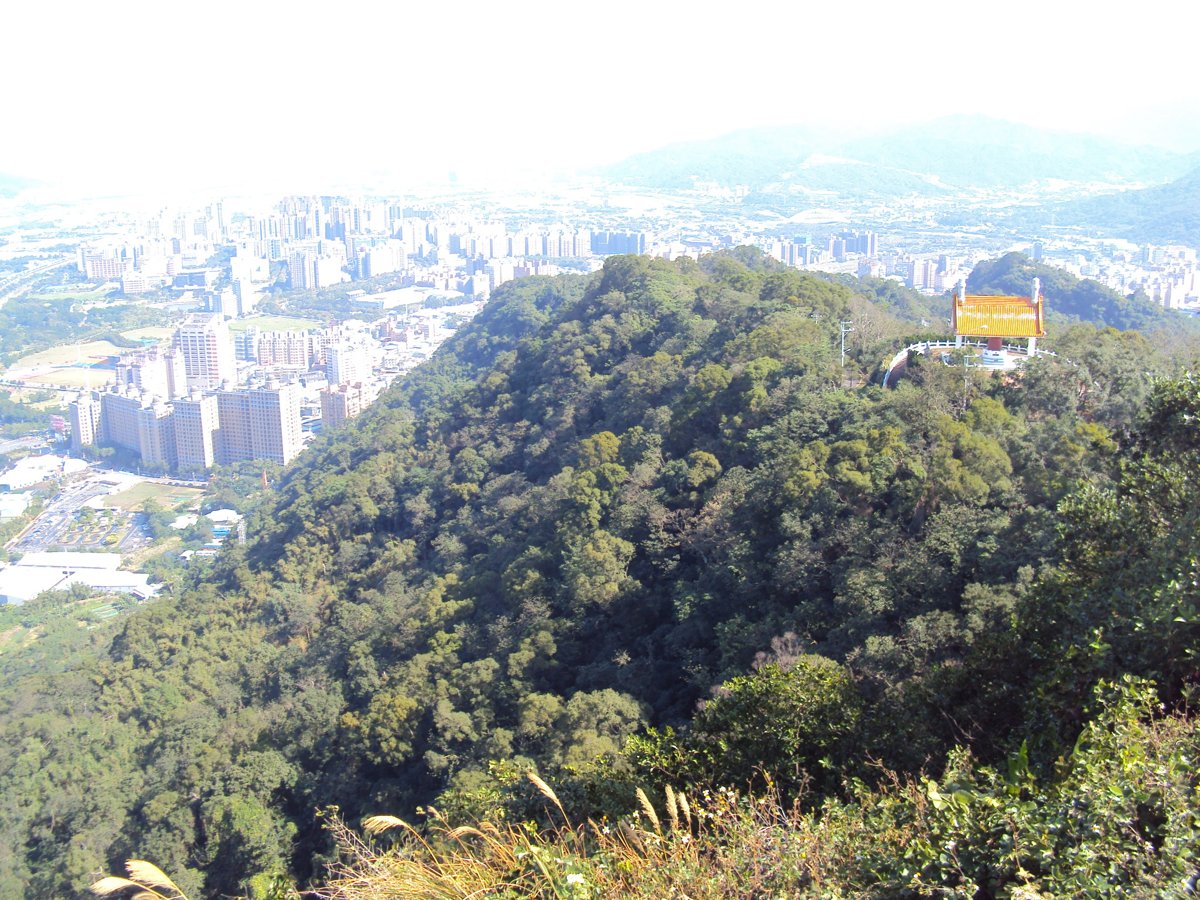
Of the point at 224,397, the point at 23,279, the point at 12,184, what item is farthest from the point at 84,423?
the point at 12,184

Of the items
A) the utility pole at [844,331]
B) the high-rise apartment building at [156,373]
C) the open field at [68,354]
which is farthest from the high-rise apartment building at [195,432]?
the utility pole at [844,331]

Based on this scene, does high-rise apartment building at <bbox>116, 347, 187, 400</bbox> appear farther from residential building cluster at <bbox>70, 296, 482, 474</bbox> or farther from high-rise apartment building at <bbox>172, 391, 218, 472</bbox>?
high-rise apartment building at <bbox>172, 391, 218, 472</bbox>

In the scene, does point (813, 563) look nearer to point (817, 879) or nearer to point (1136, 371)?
point (1136, 371)


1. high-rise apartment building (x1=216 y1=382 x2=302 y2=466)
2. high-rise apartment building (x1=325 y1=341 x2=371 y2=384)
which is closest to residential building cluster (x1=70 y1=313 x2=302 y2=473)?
high-rise apartment building (x1=216 y1=382 x2=302 y2=466)

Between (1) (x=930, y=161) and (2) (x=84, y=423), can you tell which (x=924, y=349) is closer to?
(2) (x=84, y=423)

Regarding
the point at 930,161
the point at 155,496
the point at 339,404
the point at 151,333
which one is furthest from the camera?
the point at 930,161

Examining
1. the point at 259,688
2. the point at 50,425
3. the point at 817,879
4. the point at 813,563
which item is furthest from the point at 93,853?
the point at 50,425
